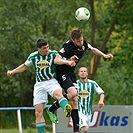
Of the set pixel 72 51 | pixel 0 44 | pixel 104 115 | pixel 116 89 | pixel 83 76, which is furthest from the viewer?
pixel 0 44

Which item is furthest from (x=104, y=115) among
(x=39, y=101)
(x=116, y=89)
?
(x=116, y=89)

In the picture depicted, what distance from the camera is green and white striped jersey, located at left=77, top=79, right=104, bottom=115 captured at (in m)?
15.7

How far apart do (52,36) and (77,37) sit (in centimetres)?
1787

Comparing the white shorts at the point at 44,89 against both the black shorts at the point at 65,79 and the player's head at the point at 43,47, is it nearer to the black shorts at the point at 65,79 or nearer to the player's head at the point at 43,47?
the black shorts at the point at 65,79

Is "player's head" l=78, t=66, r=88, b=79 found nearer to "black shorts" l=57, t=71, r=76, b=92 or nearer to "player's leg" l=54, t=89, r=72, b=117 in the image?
"black shorts" l=57, t=71, r=76, b=92

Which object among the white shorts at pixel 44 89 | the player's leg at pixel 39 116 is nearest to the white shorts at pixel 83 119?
the player's leg at pixel 39 116

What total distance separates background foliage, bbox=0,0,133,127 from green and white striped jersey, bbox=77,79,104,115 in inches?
383

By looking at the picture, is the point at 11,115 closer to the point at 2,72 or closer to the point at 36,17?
the point at 2,72

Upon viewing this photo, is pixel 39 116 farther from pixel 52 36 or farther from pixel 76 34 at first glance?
pixel 52 36

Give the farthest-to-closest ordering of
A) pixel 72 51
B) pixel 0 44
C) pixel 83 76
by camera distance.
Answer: pixel 0 44 < pixel 83 76 < pixel 72 51

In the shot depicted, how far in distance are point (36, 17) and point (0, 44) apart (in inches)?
101

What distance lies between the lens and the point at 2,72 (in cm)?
3061

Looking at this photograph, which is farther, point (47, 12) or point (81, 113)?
point (47, 12)

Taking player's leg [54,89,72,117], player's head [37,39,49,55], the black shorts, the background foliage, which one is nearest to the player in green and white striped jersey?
the black shorts
